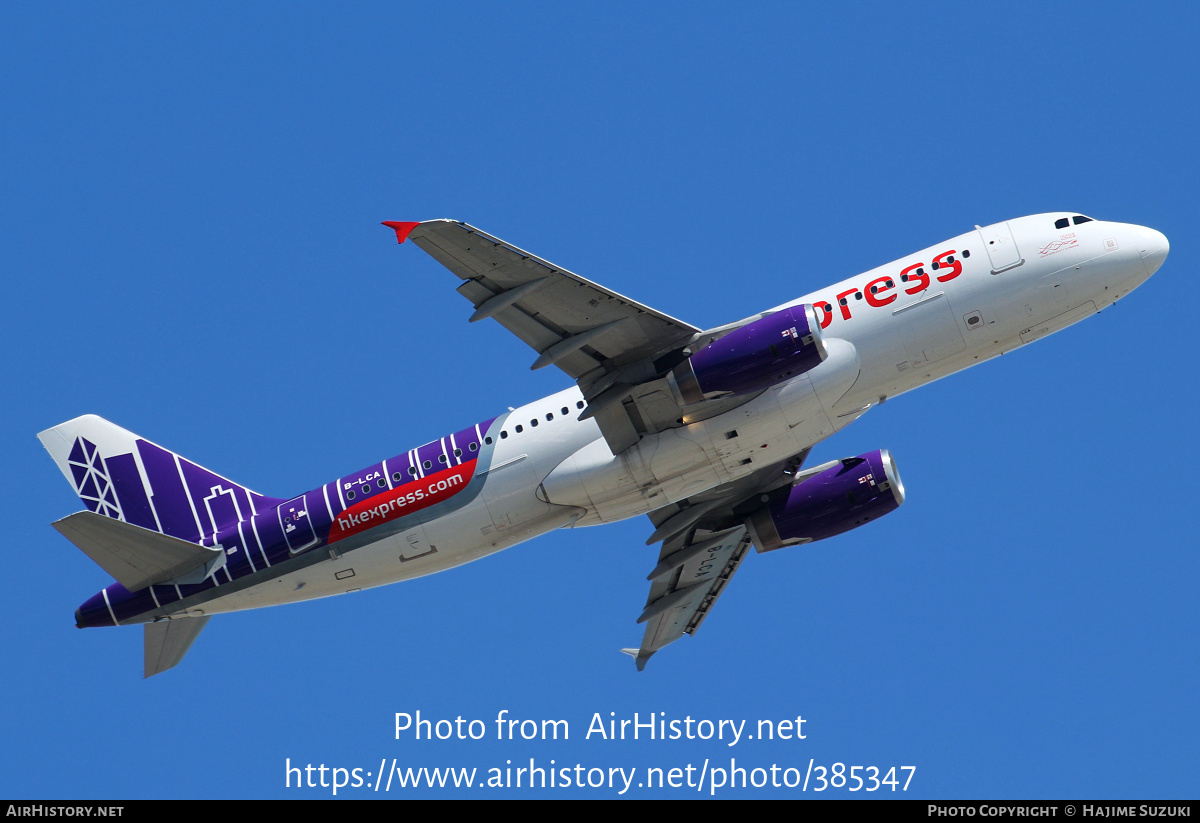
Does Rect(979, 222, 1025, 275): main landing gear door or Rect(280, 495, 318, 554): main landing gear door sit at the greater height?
Rect(979, 222, 1025, 275): main landing gear door

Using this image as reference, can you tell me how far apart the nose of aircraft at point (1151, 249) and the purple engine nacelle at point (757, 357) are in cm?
958

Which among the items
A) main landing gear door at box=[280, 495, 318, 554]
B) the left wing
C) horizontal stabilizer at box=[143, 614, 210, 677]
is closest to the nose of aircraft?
the left wing

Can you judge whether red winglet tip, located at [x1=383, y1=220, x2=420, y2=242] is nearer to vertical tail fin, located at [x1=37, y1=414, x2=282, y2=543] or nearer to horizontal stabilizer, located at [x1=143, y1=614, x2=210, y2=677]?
vertical tail fin, located at [x1=37, y1=414, x2=282, y2=543]

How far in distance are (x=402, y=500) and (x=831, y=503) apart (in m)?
14.0

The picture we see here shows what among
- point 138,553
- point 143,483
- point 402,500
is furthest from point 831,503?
point 143,483

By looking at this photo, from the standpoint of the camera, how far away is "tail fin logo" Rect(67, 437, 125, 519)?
4325 centimetres

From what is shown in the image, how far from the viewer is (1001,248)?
37875mm

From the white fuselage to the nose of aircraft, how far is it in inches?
1.1

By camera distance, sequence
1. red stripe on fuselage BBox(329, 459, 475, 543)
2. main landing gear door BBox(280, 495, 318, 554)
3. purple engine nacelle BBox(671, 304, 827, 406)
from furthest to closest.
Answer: main landing gear door BBox(280, 495, 318, 554)
red stripe on fuselage BBox(329, 459, 475, 543)
purple engine nacelle BBox(671, 304, 827, 406)

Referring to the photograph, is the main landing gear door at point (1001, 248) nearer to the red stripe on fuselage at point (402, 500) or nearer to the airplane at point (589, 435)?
the airplane at point (589, 435)

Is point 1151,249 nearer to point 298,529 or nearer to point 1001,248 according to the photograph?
point 1001,248

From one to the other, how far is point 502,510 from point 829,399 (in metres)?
10.2

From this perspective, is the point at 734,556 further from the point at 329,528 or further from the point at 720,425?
the point at 329,528
